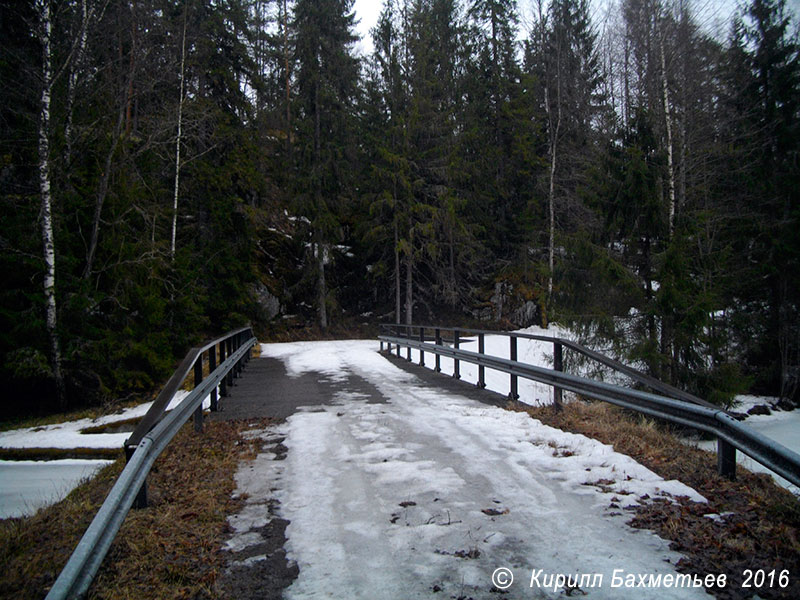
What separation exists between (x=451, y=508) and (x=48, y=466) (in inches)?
363

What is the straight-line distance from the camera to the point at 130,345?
15016 millimetres

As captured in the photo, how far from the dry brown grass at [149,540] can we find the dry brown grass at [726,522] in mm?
2831

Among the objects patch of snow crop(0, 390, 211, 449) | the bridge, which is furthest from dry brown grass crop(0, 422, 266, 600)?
patch of snow crop(0, 390, 211, 449)

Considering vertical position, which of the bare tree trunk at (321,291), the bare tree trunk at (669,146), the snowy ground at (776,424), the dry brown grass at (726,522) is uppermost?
the bare tree trunk at (669,146)

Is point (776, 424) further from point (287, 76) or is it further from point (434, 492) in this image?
point (287, 76)

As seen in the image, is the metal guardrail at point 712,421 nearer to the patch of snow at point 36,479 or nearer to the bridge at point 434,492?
the bridge at point 434,492

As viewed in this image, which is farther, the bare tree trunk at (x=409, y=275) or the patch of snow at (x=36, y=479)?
the bare tree trunk at (x=409, y=275)

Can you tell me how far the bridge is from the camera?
9.84 ft

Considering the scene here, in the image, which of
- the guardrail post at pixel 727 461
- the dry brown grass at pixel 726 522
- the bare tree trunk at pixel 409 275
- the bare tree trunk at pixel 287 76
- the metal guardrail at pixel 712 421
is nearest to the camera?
Answer: the dry brown grass at pixel 726 522

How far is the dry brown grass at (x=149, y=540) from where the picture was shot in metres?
2.85

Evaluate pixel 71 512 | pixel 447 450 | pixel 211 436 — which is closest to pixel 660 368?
pixel 447 450

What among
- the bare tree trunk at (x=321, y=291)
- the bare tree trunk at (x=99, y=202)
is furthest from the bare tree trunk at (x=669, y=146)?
the bare tree trunk at (x=321, y=291)

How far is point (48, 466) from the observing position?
977 cm

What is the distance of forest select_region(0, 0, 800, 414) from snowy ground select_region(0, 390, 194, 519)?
185 centimetres
